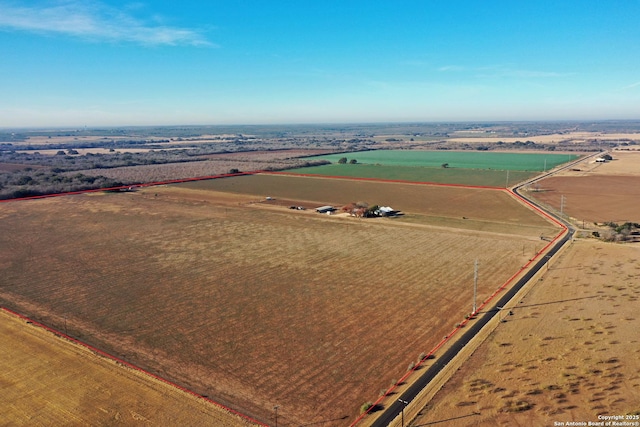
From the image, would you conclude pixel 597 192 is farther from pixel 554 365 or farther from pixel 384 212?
pixel 554 365

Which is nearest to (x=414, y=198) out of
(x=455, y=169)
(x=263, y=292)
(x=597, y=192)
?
(x=597, y=192)

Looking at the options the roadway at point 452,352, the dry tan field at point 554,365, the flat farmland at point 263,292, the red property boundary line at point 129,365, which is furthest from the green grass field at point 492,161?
the red property boundary line at point 129,365

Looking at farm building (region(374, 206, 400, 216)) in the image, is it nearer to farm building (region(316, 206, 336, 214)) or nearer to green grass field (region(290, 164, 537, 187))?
farm building (region(316, 206, 336, 214))

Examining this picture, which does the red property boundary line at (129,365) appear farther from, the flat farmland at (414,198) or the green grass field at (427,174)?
the green grass field at (427,174)

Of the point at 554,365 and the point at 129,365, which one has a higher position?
the point at 554,365

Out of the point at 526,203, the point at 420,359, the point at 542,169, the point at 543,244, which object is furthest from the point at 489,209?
the point at 542,169
